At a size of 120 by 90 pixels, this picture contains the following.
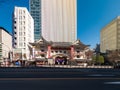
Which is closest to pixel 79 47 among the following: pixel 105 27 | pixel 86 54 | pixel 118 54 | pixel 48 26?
pixel 86 54

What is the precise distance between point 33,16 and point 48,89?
159877 millimetres

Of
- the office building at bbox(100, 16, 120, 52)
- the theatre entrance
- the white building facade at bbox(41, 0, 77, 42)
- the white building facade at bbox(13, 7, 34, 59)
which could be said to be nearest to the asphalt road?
the theatre entrance

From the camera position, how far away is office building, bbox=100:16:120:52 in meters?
159

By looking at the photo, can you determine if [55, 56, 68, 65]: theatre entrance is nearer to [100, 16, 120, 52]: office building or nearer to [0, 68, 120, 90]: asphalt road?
[0, 68, 120, 90]: asphalt road

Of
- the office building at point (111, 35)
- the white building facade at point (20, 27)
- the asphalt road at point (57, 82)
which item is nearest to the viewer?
the asphalt road at point (57, 82)

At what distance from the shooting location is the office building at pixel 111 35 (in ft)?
522

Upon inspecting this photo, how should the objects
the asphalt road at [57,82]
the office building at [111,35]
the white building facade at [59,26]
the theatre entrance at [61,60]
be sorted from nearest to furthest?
the asphalt road at [57,82] → the theatre entrance at [61,60] → the white building facade at [59,26] → the office building at [111,35]

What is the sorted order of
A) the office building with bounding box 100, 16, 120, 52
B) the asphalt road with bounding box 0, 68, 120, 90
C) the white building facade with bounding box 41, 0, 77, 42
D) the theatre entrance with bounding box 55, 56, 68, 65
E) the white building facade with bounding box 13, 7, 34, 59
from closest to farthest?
the asphalt road with bounding box 0, 68, 120, 90, the theatre entrance with bounding box 55, 56, 68, 65, the white building facade with bounding box 41, 0, 77, 42, the white building facade with bounding box 13, 7, 34, 59, the office building with bounding box 100, 16, 120, 52

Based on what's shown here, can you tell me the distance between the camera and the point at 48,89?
14.9 m

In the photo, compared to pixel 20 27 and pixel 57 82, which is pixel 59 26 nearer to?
pixel 20 27

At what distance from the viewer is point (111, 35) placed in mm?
170875

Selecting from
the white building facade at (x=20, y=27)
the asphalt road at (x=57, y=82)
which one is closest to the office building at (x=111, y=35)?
the white building facade at (x=20, y=27)

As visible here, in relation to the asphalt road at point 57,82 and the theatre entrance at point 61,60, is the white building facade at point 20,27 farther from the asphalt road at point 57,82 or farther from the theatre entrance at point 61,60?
the asphalt road at point 57,82

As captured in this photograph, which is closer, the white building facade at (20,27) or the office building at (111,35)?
the white building facade at (20,27)
